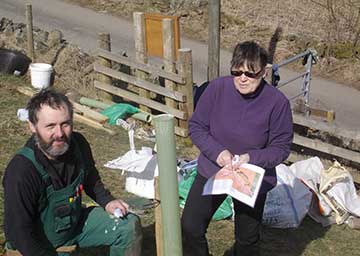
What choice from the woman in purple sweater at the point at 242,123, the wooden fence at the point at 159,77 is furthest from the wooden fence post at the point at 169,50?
the woman in purple sweater at the point at 242,123

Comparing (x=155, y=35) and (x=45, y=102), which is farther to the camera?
(x=155, y=35)

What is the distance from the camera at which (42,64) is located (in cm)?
978

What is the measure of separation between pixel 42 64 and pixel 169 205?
296 inches

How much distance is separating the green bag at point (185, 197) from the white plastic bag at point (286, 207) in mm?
331

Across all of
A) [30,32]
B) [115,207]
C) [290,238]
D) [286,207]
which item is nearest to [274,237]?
[290,238]

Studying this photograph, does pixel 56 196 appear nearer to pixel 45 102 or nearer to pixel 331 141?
pixel 45 102

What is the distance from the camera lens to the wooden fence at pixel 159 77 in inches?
319

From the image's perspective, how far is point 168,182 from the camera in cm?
263

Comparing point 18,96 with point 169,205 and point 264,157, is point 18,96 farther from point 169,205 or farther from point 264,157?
point 169,205

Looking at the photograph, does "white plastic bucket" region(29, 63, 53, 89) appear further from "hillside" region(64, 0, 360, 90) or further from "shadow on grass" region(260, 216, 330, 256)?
"shadow on grass" region(260, 216, 330, 256)

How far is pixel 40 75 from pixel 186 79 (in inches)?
104

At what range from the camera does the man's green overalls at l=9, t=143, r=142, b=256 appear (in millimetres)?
3489

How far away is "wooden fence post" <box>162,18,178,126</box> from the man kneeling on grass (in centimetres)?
453

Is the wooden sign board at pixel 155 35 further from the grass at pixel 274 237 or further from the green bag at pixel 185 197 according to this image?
the green bag at pixel 185 197
